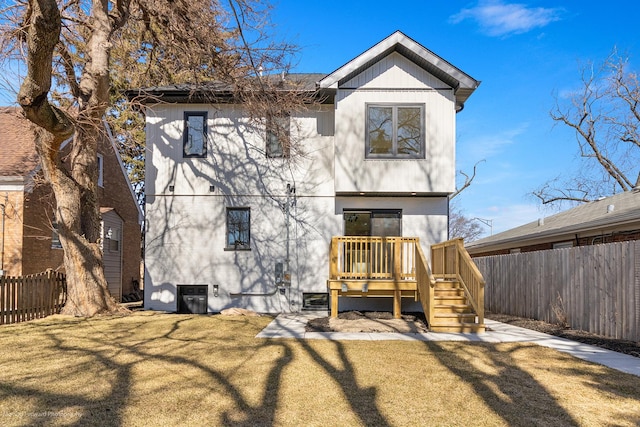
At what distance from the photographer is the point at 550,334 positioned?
859cm

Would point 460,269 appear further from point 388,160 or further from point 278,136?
point 278,136

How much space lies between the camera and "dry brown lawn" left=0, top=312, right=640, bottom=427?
12.6 ft

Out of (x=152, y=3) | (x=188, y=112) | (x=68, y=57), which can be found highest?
(x=152, y=3)

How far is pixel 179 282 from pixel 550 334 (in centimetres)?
916

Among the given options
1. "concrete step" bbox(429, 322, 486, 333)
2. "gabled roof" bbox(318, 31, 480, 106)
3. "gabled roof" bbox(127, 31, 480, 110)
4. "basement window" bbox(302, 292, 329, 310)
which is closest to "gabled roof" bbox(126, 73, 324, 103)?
"gabled roof" bbox(127, 31, 480, 110)

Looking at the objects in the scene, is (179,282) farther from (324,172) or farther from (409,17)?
(409,17)

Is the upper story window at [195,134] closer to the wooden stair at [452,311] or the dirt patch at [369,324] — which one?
the dirt patch at [369,324]

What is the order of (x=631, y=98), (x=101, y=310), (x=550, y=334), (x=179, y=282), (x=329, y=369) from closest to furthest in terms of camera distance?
(x=329, y=369), (x=550, y=334), (x=101, y=310), (x=179, y=282), (x=631, y=98)

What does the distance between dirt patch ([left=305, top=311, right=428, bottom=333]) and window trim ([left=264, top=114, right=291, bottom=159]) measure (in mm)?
4629

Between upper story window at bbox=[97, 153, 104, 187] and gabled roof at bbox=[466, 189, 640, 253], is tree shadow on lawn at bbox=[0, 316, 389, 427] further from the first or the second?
upper story window at bbox=[97, 153, 104, 187]

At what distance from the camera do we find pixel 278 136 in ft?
37.2

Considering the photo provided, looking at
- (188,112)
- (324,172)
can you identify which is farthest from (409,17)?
(188,112)

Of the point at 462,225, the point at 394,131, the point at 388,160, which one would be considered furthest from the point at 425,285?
the point at 462,225

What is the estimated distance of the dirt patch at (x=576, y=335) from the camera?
7.05 meters
